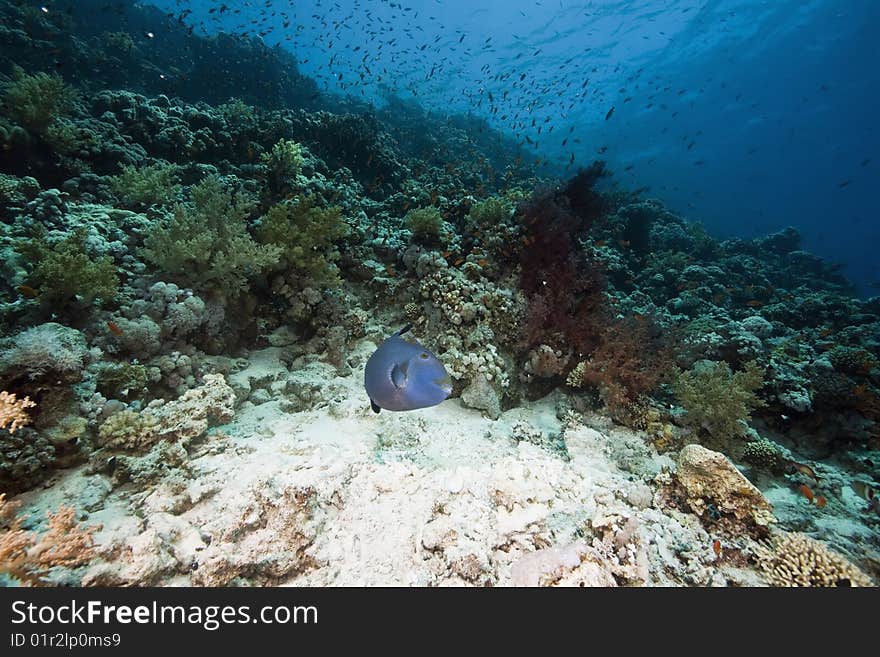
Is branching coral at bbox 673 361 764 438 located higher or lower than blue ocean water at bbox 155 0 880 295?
lower

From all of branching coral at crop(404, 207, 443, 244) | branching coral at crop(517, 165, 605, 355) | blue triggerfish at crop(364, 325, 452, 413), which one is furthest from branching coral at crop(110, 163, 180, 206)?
blue triggerfish at crop(364, 325, 452, 413)

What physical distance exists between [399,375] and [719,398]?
4318 millimetres

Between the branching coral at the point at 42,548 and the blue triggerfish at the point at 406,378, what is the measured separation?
1804mm

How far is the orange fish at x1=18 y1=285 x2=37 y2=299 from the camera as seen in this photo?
10.1 feet

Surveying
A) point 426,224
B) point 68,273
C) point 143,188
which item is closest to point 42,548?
point 68,273

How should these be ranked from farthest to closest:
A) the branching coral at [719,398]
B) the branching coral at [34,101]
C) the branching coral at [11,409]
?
the branching coral at [34,101], the branching coral at [719,398], the branching coral at [11,409]

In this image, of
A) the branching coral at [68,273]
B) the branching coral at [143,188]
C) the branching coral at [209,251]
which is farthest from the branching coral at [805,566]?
the branching coral at [143,188]

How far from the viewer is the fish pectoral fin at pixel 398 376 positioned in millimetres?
1656

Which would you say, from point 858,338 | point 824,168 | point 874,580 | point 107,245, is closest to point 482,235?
point 107,245

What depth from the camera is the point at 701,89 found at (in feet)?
136

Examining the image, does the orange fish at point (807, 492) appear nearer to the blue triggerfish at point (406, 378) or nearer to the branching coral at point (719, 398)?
the branching coral at point (719, 398)

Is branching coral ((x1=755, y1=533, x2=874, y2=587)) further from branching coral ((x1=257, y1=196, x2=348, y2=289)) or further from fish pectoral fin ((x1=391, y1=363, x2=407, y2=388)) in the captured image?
branching coral ((x1=257, y1=196, x2=348, y2=289))

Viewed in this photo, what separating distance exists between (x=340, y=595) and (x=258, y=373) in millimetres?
2881

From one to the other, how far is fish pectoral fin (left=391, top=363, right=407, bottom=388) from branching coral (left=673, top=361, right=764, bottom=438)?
13.6 feet
